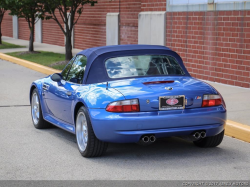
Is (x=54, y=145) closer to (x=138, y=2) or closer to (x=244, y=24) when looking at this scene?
(x=244, y=24)

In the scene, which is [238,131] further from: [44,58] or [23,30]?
[23,30]

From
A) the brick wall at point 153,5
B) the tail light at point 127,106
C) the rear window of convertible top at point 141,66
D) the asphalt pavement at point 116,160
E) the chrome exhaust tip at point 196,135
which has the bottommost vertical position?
the asphalt pavement at point 116,160

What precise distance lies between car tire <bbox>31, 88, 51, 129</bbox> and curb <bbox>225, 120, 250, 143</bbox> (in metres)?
2.92

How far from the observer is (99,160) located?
6.68 metres

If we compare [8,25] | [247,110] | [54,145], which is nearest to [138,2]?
[247,110]

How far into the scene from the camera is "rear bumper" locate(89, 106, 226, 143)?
628 centimetres

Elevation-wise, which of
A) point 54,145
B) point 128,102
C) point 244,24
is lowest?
point 54,145

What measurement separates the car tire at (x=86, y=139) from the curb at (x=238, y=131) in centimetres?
239

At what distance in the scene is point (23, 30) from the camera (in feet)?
121

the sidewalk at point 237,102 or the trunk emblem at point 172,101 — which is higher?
the trunk emblem at point 172,101

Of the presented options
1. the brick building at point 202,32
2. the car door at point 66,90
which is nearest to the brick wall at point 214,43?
the brick building at point 202,32

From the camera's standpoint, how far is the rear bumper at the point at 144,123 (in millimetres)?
6281

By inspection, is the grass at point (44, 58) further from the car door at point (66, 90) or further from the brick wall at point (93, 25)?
the car door at point (66, 90)
